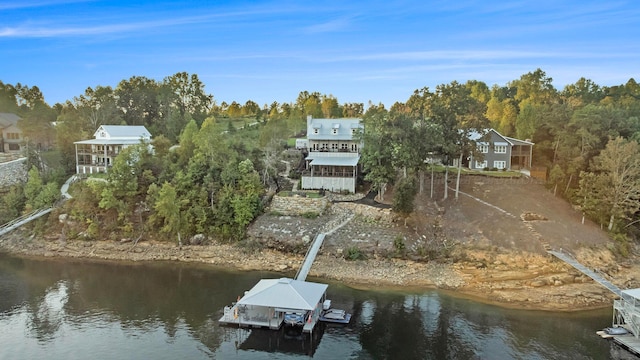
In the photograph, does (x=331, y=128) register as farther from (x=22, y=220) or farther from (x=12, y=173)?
(x=12, y=173)

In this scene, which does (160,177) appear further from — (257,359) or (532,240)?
(532,240)

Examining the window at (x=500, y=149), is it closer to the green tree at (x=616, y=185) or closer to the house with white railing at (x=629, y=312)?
the green tree at (x=616, y=185)

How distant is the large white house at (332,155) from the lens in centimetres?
4566

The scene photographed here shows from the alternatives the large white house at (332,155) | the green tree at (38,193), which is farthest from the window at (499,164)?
the green tree at (38,193)

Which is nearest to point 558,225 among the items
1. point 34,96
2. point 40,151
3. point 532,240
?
point 532,240

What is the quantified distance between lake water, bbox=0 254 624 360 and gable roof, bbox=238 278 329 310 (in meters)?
1.78

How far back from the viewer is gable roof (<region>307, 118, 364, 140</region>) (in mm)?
52772

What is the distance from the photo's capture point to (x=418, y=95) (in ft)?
150

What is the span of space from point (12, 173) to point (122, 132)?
41.5ft

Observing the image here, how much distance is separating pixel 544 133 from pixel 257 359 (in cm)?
4314

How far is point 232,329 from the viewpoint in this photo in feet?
86.7

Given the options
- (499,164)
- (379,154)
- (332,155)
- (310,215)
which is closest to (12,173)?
(310,215)

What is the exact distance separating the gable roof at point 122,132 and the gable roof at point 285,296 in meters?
37.4

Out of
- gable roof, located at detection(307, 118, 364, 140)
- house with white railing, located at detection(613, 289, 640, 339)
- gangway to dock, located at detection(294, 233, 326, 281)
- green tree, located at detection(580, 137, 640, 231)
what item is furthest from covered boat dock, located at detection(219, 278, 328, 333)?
gable roof, located at detection(307, 118, 364, 140)
